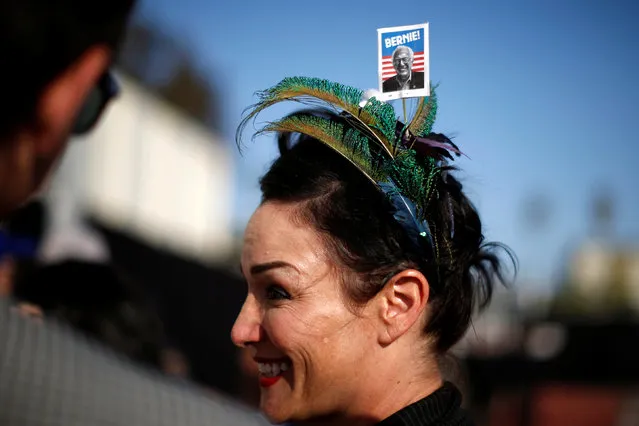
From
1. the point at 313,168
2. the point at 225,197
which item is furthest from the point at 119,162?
the point at 313,168

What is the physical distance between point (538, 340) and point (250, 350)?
823 cm

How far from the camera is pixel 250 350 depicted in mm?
1942

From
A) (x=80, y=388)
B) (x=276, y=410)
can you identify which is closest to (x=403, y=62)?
(x=276, y=410)

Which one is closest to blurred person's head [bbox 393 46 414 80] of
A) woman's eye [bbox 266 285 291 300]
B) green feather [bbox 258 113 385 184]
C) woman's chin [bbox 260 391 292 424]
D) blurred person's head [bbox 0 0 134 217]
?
green feather [bbox 258 113 385 184]

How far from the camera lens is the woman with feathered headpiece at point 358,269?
181 cm

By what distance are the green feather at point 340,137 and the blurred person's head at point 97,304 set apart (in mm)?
1349

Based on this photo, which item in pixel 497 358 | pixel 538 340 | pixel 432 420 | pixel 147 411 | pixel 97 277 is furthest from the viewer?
pixel 538 340

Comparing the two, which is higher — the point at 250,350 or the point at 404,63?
the point at 404,63

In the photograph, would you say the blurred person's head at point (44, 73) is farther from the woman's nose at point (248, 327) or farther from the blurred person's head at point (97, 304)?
the blurred person's head at point (97, 304)

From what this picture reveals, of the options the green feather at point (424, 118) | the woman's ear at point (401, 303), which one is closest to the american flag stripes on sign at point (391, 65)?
the green feather at point (424, 118)

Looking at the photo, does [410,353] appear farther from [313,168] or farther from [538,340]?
[538,340]

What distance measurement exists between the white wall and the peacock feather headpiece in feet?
40.6

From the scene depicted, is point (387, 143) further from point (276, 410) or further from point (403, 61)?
point (276, 410)

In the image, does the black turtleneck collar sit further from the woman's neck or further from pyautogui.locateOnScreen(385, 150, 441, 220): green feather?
pyautogui.locateOnScreen(385, 150, 441, 220): green feather
